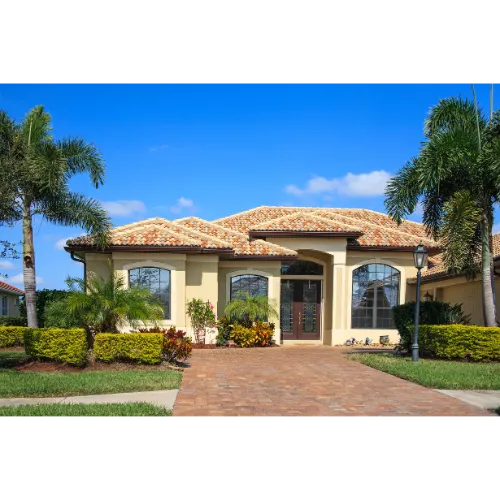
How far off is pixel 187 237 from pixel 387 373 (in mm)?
8382

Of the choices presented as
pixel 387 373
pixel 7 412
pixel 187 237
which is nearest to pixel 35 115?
pixel 187 237

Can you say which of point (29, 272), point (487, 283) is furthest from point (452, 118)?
point (29, 272)

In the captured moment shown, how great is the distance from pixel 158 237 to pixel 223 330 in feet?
12.3

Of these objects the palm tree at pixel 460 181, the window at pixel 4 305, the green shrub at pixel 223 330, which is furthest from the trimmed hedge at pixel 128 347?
the window at pixel 4 305

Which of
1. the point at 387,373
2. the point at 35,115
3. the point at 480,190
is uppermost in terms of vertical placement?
the point at 35,115

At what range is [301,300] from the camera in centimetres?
2116

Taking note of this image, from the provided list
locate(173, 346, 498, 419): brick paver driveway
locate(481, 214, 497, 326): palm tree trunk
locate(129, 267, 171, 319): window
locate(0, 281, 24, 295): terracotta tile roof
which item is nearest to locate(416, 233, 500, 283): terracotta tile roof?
locate(481, 214, 497, 326): palm tree trunk

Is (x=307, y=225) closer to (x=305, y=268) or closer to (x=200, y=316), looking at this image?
(x=305, y=268)

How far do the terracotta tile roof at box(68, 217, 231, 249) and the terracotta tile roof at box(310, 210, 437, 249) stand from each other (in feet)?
17.8

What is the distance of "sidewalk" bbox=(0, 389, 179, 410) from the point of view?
316 inches

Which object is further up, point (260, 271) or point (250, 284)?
point (260, 271)
